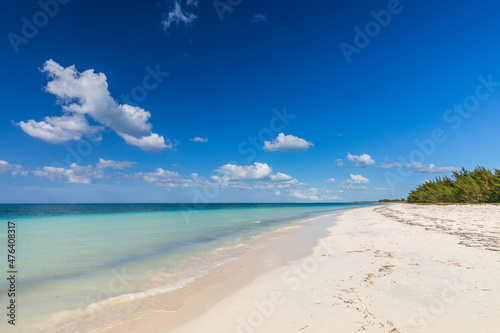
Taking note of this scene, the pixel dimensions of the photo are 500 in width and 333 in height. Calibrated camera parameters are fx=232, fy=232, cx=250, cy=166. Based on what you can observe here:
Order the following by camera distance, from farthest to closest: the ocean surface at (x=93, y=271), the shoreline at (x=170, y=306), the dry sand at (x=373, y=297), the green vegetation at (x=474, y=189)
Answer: the green vegetation at (x=474, y=189) → the ocean surface at (x=93, y=271) → the shoreline at (x=170, y=306) → the dry sand at (x=373, y=297)

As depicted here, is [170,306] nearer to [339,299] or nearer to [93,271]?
[339,299]

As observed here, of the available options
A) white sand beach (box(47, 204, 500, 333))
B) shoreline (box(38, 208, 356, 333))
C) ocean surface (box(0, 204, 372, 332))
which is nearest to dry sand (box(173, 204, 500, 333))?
white sand beach (box(47, 204, 500, 333))

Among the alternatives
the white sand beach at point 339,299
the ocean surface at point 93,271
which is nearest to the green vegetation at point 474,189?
the white sand beach at point 339,299

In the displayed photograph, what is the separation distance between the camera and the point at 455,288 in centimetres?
550

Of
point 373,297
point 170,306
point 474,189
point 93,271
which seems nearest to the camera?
point 373,297

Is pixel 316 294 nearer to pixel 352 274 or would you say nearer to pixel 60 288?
pixel 352 274

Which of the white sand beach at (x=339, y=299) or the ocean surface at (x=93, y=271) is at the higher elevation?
the white sand beach at (x=339, y=299)

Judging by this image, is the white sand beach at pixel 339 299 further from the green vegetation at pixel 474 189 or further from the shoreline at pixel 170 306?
the green vegetation at pixel 474 189

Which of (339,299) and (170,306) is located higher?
(339,299)

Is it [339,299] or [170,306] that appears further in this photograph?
[170,306]

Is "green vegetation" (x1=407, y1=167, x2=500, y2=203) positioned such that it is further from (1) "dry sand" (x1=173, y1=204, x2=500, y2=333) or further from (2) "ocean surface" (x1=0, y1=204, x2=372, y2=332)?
(2) "ocean surface" (x1=0, y1=204, x2=372, y2=332)

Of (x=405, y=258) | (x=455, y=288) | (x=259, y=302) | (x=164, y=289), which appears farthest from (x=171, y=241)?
(x=455, y=288)

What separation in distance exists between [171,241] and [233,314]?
1144 centimetres

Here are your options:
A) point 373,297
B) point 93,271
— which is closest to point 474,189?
point 373,297
